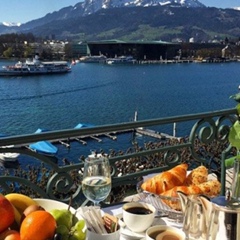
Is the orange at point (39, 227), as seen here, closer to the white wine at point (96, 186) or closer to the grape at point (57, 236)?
the grape at point (57, 236)

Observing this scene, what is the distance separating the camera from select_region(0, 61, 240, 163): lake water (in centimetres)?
3441

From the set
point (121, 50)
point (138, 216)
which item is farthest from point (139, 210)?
point (121, 50)

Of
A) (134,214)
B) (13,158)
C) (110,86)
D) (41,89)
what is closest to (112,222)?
(134,214)

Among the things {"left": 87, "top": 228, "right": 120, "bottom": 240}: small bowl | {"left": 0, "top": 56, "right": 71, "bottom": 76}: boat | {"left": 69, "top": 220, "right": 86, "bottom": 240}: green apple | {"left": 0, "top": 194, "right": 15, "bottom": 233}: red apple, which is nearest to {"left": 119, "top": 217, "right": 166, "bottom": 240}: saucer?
{"left": 87, "top": 228, "right": 120, "bottom": 240}: small bowl

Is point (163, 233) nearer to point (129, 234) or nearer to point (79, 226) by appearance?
point (129, 234)

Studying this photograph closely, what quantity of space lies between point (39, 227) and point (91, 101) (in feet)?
140

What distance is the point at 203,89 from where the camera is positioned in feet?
187

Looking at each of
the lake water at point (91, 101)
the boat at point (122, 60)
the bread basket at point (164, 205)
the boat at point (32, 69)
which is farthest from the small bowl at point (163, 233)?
the boat at point (122, 60)

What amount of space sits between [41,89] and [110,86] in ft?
34.9

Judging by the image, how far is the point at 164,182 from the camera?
1.58 metres

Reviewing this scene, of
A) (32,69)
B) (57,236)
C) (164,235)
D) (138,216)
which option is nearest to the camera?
(57,236)

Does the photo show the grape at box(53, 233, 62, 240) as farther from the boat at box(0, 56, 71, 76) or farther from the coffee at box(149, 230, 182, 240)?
the boat at box(0, 56, 71, 76)

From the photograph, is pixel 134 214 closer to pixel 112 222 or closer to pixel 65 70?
pixel 112 222

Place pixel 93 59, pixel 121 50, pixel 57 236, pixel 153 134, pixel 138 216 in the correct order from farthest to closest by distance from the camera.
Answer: pixel 121 50 < pixel 93 59 < pixel 153 134 < pixel 138 216 < pixel 57 236
